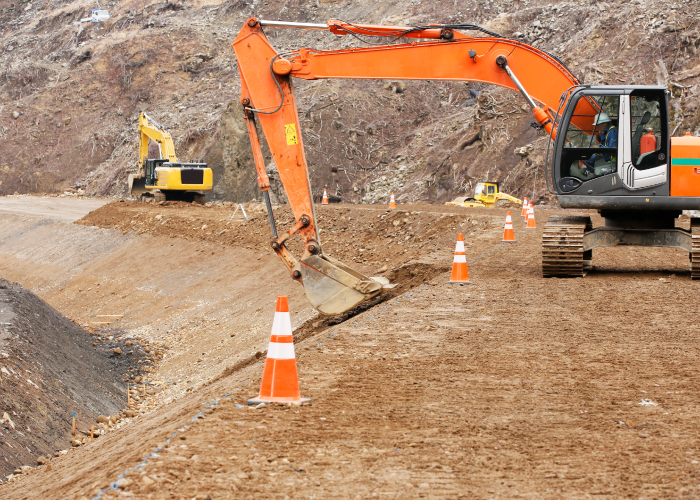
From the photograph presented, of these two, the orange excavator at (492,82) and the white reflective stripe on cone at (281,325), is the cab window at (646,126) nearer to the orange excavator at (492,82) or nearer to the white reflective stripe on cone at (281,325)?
the orange excavator at (492,82)

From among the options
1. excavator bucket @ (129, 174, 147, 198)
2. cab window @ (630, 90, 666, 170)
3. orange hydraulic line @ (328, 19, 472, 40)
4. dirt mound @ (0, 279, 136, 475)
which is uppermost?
orange hydraulic line @ (328, 19, 472, 40)

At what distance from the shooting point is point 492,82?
11203 mm

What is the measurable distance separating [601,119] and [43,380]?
9.04m

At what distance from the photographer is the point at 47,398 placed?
10547mm

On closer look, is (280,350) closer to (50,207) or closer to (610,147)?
(610,147)

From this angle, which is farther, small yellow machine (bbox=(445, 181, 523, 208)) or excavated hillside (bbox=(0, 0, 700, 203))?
excavated hillside (bbox=(0, 0, 700, 203))

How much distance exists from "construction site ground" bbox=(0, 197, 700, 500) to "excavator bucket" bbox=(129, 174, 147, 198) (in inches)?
960

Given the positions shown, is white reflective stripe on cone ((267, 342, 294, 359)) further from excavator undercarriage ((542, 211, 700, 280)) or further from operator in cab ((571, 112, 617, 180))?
operator in cab ((571, 112, 617, 180))

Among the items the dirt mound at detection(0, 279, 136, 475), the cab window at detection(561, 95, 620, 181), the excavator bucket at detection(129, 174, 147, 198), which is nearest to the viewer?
the dirt mound at detection(0, 279, 136, 475)

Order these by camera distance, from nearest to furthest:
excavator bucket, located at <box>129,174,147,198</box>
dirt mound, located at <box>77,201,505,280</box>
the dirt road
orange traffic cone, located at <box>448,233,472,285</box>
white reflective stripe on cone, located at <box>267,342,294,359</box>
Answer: white reflective stripe on cone, located at <box>267,342,294,359</box> < orange traffic cone, located at <box>448,233,472,285</box> < dirt mound, located at <box>77,201,505,280</box> < the dirt road < excavator bucket, located at <box>129,174,147,198</box>

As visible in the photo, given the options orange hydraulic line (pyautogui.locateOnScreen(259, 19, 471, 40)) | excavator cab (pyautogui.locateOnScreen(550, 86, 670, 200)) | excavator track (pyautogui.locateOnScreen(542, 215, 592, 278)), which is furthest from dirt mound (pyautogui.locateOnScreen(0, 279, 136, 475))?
excavator cab (pyautogui.locateOnScreen(550, 86, 670, 200))

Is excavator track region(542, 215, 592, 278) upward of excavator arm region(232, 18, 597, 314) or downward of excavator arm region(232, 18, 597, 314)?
downward

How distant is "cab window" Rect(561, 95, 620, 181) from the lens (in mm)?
11000

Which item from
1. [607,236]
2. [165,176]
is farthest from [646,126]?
[165,176]
